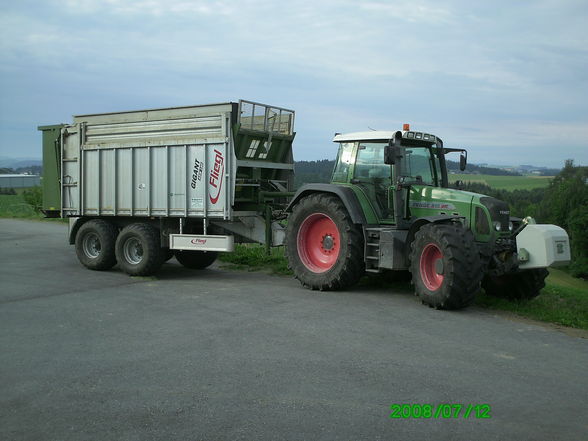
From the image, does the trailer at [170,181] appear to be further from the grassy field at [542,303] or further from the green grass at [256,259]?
the grassy field at [542,303]

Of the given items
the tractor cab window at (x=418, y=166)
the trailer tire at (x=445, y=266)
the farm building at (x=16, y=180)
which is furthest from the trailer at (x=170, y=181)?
the farm building at (x=16, y=180)

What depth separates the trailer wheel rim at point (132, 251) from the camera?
41.0 ft

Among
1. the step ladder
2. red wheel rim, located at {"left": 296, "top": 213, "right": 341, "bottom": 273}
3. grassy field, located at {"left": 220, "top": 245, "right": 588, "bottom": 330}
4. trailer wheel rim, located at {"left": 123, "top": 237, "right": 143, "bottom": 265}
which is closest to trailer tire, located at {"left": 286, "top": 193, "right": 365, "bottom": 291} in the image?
red wheel rim, located at {"left": 296, "top": 213, "right": 341, "bottom": 273}

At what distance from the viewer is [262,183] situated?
1266cm

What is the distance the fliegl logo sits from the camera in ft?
37.5

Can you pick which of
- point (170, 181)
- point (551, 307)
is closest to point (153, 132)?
point (170, 181)

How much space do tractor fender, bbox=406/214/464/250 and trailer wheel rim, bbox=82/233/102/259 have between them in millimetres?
7263

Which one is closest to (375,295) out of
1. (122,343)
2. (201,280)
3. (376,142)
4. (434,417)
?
(376,142)

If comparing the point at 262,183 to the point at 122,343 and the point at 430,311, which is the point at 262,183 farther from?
the point at 122,343

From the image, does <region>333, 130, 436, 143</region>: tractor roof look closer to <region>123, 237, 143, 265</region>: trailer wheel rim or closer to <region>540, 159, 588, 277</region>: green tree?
<region>123, 237, 143, 265</region>: trailer wheel rim

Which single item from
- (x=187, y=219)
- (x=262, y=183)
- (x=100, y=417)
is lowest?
(x=100, y=417)

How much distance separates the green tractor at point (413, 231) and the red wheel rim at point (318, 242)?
0.06 feet

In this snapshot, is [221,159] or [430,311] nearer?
[430,311]

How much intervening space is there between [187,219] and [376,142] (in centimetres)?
435
